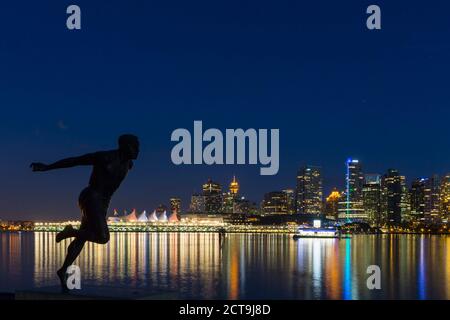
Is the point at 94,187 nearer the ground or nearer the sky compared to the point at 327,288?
nearer the sky

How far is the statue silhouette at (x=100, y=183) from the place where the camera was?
11719 mm

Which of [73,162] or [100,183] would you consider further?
[100,183]

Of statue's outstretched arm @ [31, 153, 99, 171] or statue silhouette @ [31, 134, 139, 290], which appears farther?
statue silhouette @ [31, 134, 139, 290]

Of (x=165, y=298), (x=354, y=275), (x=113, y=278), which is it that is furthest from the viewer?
(x=354, y=275)

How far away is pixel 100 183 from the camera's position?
11766 mm

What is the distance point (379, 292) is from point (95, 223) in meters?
24.2

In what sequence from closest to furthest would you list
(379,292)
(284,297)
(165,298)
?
(165,298) → (284,297) → (379,292)

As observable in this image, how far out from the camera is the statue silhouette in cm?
1172

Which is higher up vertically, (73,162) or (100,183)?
(73,162)

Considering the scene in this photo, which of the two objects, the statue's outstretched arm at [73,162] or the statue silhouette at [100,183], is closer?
the statue's outstretched arm at [73,162]
